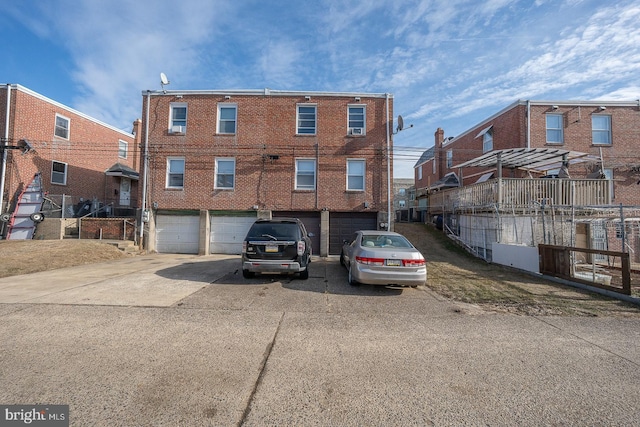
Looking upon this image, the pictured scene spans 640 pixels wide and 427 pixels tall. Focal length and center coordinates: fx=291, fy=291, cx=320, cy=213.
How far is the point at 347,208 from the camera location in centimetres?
1451

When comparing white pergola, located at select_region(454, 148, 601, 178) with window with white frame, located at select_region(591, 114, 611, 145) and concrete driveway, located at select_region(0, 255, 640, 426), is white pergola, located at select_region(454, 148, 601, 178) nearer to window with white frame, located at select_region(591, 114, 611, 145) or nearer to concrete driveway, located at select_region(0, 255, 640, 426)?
window with white frame, located at select_region(591, 114, 611, 145)

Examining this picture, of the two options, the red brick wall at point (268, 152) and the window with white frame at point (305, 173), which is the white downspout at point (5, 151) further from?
the window with white frame at point (305, 173)

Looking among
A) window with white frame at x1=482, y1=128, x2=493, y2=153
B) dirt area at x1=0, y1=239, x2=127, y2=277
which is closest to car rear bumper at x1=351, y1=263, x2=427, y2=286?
dirt area at x1=0, y1=239, x2=127, y2=277

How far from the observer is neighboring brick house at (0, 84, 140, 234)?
51.3ft

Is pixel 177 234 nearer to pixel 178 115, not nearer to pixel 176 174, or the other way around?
pixel 176 174

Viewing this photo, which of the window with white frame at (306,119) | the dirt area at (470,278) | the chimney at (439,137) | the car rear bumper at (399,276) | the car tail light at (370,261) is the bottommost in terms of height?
the dirt area at (470,278)

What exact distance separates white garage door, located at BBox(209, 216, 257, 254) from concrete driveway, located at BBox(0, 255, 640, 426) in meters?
8.28

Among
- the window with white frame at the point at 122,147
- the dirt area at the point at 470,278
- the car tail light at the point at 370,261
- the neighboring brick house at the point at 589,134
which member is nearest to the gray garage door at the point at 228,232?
the dirt area at the point at 470,278

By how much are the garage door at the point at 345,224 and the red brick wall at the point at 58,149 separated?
16892 millimetres

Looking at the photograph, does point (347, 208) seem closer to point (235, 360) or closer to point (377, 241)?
point (377, 241)

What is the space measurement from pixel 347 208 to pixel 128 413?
12544mm

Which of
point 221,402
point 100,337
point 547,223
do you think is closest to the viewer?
point 221,402

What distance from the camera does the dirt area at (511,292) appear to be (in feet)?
19.2

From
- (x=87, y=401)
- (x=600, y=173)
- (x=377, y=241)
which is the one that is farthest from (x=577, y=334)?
(x=600, y=173)
